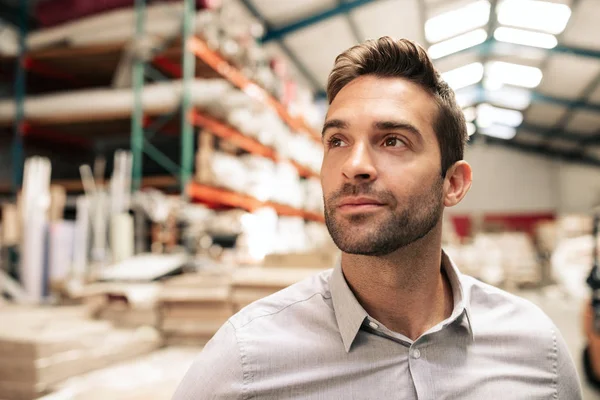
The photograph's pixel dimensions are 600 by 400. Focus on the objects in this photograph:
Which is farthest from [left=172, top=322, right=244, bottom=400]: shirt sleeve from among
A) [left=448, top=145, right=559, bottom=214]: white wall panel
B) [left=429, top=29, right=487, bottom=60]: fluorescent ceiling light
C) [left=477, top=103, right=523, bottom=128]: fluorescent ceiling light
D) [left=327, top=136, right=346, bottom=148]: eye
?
[left=448, top=145, right=559, bottom=214]: white wall panel

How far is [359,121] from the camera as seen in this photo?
1394 mm

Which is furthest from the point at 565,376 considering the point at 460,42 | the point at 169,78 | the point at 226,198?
the point at 460,42

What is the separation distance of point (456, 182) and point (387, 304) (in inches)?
19.0

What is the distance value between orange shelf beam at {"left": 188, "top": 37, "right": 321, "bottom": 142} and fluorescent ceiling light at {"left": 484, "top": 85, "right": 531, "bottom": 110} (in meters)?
9.33

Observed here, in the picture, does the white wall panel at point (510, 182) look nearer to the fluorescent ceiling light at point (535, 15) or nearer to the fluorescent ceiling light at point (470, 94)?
the fluorescent ceiling light at point (470, 94)

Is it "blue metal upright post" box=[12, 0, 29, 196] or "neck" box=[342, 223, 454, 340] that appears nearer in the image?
"neck" box=[342, 223, 454, 340]

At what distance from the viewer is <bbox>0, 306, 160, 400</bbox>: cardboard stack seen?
A: 65.9 inches

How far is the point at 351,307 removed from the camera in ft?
4.31

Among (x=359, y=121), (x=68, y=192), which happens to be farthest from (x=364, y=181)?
(x=68, y=192)

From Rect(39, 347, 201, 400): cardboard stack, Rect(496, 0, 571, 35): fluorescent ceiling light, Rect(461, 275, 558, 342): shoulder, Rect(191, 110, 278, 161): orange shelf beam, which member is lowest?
Rect(39, 347, 201, 400): cardboard stack

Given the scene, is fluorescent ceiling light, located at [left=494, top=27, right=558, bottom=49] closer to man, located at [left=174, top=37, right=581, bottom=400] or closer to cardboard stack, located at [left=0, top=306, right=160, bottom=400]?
man, located at [left=174, top=37, right=581, bottom=400]

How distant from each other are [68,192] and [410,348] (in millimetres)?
5960

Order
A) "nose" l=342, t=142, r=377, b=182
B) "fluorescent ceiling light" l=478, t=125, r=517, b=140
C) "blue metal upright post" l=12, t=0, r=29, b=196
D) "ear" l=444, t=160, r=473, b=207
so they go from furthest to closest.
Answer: "fluorescent ceiling light" l=478, t=125, r=517, b=140 < "blue metal upright post" l=12, t=0, r=29, b=196 < "ear" l=444, t=160, r=473, b=207 < "nose" l=342, t=142, r=377, b=182

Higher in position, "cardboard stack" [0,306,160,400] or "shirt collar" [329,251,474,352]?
"shirt collar" [329,251,474,352]
